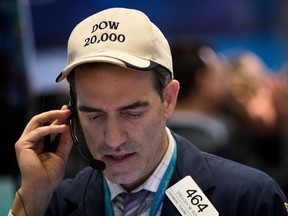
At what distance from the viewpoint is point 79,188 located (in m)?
2.82

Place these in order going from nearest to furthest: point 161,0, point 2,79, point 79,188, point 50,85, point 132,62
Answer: point 132,62 → point 79,188 → point 2,79 → point 50,85 → point 161,0

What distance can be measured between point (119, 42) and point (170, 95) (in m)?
0.32

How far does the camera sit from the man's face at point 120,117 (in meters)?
2.39

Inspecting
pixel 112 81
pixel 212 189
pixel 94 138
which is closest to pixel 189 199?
pixel 212 189

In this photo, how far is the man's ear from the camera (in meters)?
2.56

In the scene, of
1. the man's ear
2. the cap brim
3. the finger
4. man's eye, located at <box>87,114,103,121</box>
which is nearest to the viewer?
the cap brim

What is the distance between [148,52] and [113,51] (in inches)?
5.1

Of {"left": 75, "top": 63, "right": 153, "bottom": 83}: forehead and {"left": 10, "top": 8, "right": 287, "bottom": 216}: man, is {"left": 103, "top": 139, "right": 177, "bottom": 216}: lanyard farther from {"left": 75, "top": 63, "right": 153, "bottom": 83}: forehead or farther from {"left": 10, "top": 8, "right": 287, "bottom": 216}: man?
{"left": 75, "top": 63, "right": 153, "bottom": 83}: forehead

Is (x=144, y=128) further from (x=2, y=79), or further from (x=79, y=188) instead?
(x=2, y=79)

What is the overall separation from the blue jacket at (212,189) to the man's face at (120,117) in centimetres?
21

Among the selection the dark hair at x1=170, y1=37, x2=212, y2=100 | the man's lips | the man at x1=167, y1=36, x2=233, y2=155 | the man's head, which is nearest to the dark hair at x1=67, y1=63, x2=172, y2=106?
the man's head

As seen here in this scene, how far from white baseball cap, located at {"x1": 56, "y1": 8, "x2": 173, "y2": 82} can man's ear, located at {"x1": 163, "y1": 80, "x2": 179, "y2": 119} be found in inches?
2.8

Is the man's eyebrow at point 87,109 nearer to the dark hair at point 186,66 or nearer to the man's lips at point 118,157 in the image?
the man's lips at point 118,157

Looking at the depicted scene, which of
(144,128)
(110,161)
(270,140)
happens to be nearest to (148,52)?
(144,128)
